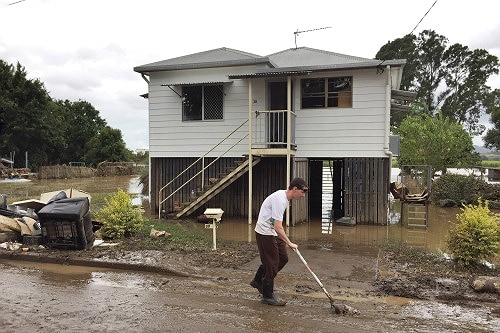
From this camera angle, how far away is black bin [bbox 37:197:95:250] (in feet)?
26.9

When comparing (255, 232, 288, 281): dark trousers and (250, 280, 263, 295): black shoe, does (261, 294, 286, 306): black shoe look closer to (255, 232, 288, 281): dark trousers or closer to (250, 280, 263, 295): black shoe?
(250, 280, 263, 295): black shoe

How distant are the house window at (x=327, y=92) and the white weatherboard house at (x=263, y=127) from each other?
3 cm

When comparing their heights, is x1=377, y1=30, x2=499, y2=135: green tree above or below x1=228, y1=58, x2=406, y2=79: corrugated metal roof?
above

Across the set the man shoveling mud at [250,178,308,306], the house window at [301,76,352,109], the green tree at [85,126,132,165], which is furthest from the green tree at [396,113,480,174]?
the green tree at [85,126,132,165]

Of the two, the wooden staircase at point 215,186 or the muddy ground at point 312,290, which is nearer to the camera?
the muddy ground at point 312,290

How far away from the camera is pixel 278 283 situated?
652 cm

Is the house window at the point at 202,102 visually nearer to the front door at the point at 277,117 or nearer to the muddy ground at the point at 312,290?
the front door at the point at 277,117

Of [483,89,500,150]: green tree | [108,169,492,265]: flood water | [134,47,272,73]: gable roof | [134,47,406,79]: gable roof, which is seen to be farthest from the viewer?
[483,89,500,150]: green tree

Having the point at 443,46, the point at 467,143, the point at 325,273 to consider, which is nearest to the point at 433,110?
the point at 443,46

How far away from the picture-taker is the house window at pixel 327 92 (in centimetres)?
1309

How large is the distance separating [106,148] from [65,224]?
45026 millimetres

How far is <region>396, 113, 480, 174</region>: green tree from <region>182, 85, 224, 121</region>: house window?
13.8 metres

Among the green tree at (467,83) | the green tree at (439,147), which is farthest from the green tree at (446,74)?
the green tree at (439,147)

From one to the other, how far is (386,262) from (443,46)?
149 ft
